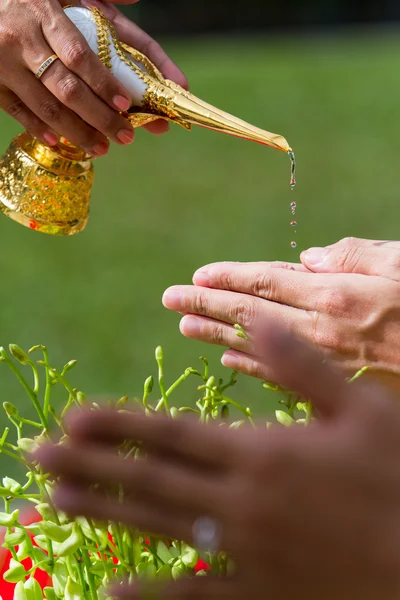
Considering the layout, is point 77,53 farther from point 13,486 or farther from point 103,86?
point 13,486

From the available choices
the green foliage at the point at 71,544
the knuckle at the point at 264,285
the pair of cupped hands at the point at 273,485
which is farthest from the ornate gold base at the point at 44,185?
the pair of cupped hands at the point at 273,485

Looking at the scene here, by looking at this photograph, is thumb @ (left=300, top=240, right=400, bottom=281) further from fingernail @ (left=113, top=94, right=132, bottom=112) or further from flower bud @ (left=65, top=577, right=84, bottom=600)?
flower bud @ (left=65, top=577, right=84, bottom=600)

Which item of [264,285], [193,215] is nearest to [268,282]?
[264,285]

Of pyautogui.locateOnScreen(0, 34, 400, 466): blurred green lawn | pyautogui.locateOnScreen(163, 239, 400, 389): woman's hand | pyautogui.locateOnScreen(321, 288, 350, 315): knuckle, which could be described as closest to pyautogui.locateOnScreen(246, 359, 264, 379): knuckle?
pyautogui.locateOnScreen(163, 239, 400, 389): woman's hand

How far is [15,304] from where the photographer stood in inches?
141

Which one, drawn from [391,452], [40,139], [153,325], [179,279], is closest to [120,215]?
[179,279]

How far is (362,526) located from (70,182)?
0.70 m

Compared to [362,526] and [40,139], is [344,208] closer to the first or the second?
[40,139]

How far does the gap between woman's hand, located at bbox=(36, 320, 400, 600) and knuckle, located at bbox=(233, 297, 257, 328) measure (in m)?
0.57

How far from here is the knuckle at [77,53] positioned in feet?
2.90

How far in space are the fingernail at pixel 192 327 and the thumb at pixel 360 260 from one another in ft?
0.50

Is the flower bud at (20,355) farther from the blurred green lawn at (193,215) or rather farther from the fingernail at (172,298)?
the blurred green lawn at (193,215)

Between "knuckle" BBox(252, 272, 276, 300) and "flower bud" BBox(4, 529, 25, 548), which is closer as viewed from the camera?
"flower bud" BBox(4, 529, 25, 548)

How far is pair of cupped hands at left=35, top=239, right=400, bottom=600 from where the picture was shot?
364 mm
